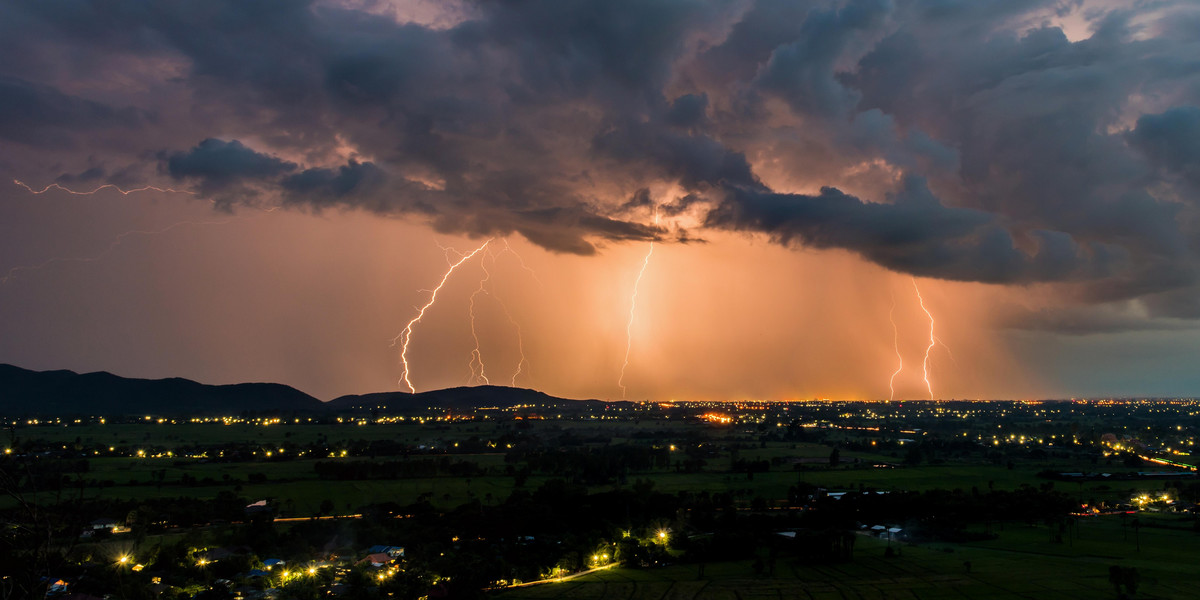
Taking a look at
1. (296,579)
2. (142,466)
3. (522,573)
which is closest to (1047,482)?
(522,573)

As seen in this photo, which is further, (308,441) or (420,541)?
(308,441)

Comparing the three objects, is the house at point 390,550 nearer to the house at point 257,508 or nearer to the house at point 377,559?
the house at point 377,559

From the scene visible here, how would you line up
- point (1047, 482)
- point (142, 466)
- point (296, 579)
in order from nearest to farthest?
point (296, 579), point (1047, 482), point (142, 466)

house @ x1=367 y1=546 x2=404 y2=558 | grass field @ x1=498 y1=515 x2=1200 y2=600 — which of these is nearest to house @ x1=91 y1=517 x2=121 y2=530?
house @ x1=367 y1=546 x2=404 y2=558

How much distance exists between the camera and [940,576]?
150 feet

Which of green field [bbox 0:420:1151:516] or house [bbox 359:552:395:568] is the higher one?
green field [bbox 0:420:1151:516]

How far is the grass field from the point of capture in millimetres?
41812

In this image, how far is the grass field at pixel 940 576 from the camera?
41812 millimetres

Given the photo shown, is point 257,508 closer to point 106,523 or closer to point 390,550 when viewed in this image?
point 106,523

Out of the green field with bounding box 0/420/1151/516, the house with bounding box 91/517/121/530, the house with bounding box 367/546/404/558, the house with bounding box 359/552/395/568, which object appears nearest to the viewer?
the house with bounding box 359/552/395/568

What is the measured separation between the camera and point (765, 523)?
205 feet

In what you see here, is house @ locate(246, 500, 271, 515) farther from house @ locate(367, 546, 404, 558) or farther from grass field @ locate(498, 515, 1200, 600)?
grass field @ locate(498, 515, 1200, 600)

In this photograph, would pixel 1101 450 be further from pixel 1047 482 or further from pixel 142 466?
pixel 142 466

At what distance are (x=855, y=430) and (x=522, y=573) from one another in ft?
518
